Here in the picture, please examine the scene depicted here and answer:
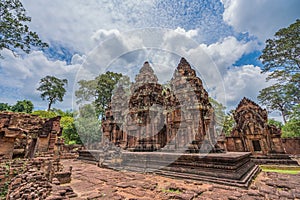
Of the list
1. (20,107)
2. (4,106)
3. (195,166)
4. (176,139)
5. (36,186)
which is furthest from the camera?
(4,106)

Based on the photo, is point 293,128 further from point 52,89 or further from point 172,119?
point 52,89

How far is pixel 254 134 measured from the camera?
13211 mm

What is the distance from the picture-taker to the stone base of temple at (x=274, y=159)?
418 inches

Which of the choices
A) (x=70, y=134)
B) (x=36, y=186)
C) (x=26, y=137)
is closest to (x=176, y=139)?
(x=36, y=186)

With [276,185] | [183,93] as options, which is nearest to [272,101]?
[183,93]

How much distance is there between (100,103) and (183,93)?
1926cm

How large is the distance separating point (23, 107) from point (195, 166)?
3809 centimetres

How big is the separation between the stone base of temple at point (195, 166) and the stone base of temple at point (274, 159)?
6298mm

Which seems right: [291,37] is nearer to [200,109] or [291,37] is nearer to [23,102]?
[200,109]

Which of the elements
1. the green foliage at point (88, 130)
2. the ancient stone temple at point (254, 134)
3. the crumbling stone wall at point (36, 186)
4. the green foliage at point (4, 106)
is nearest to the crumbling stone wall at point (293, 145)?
the ancient stone temple at point (254, 134)

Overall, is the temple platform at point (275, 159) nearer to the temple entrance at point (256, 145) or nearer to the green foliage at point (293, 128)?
the temple entrance at point (256, 145)

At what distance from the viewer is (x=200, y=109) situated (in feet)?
28.7

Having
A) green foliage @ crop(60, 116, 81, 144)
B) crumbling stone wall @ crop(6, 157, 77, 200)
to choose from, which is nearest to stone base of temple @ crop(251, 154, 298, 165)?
crumbling stone wall @ crop(6, 157, 77, 200)

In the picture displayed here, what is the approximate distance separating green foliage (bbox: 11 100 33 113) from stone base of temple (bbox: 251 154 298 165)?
39593mm
